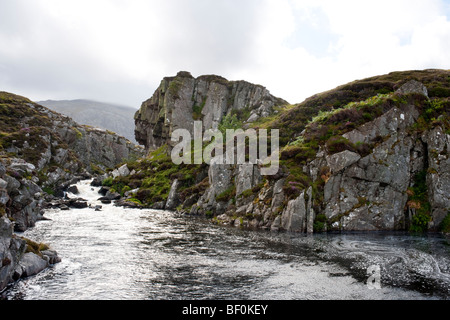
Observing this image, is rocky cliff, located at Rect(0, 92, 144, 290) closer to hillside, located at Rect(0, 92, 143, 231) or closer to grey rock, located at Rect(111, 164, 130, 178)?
hillside, located at Rect(0, 92, 143, 231)

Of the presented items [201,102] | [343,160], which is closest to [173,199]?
[343,160]

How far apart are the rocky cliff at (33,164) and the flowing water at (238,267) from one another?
1.74m

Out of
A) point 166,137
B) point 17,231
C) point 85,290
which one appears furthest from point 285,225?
point 166,137

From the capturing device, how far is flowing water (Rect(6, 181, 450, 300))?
1576 cm

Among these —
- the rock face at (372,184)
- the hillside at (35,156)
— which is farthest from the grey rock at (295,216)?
the hillside at (35,156)

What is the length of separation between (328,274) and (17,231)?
1336 inches

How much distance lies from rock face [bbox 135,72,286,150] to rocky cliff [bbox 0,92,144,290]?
34511mm

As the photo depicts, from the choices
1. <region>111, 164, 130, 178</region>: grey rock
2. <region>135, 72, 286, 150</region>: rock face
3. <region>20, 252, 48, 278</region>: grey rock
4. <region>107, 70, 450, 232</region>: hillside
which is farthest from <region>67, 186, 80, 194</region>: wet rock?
<region>20, 252, 48, 278</region>: grey rock

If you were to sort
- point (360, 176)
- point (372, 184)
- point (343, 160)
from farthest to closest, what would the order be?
1. point (343, 160)
2. point (360, 176)
3. point (372, 184)

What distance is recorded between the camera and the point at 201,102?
364 feet

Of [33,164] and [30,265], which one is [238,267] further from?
[33,164]

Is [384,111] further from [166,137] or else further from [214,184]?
[166,137]

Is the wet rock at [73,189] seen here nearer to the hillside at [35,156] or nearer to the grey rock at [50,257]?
the hillside at [35,156]

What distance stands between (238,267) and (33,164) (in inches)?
3116
